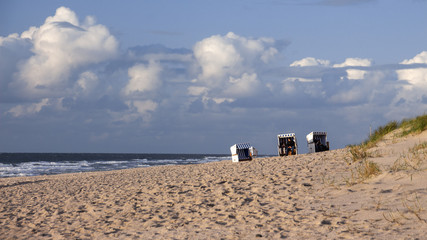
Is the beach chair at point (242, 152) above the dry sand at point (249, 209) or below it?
above

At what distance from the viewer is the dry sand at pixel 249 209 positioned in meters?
7.98

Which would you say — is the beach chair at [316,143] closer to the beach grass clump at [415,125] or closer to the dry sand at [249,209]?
the beach grass clump at [415,125]

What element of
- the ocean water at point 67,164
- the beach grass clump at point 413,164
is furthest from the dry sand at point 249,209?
the ocean water at point 67,164

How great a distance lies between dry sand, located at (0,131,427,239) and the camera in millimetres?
7984

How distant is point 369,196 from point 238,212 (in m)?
2.95

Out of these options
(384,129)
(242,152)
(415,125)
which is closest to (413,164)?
(415,125)

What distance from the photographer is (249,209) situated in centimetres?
980

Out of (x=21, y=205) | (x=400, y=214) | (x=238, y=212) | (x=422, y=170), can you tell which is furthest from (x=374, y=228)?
(x=21, y=205)

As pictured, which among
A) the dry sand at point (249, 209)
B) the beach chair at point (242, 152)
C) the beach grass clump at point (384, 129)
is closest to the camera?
the dry sand at point (249, 209)

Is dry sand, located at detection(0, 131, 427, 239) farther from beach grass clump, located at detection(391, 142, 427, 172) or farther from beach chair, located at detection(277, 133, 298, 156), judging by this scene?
beach chair, located at detection(277, 133, 298, 156)

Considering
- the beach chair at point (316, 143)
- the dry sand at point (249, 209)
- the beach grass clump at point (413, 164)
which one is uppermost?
the beach chair at point (316, 143)

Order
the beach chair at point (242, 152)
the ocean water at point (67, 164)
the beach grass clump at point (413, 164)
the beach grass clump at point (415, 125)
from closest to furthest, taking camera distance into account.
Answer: the beach grass clump at point (413, 164) → the beach grass clump at point (415, 125) → the beach chair at point (242, 152) → the ocean water at point (67, 164)

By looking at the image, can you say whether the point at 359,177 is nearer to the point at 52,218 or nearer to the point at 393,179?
the point at 393,179

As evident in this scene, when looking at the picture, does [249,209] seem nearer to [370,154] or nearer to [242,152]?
[370,154]
